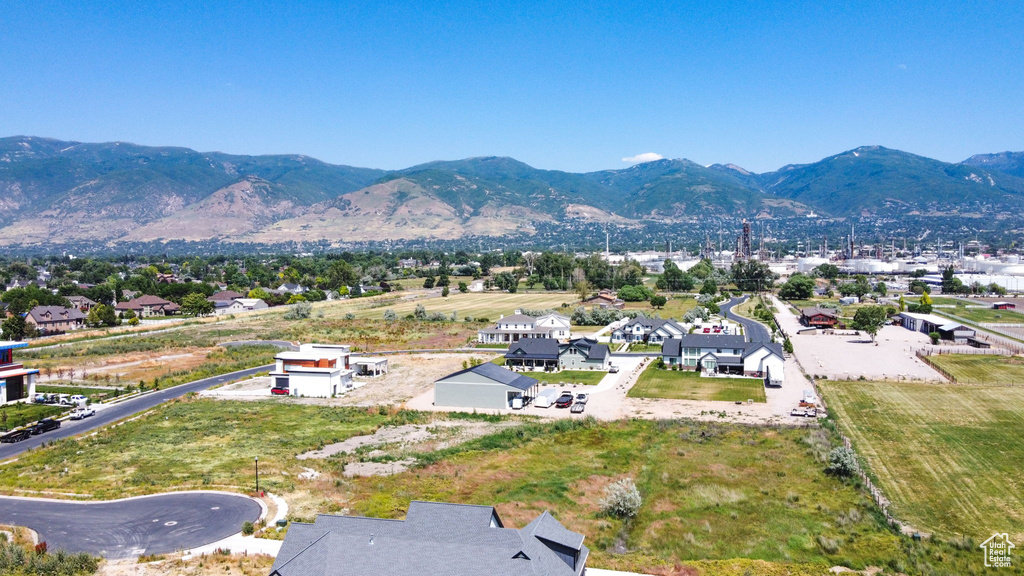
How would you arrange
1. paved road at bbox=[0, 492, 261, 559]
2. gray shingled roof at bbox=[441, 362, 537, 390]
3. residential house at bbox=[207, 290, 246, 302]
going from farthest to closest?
residential house at bbox=[207, 290, 246, 302] → gray shingled roof at bbox=[441, 362, 537, 390] → paved road at bbox=[0, 492, 261, 559]

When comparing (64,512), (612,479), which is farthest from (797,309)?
(64,512)

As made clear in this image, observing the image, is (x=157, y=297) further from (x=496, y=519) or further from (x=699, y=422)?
(x=496, y=519)

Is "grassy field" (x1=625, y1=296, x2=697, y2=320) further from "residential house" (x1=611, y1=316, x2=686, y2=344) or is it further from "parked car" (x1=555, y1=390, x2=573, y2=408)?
"parked car" (x1=555, y1=390, x2=573, y2=408)

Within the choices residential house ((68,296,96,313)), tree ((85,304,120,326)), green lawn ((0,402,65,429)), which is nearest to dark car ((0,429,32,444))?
green lawn ((0,402,65,429))

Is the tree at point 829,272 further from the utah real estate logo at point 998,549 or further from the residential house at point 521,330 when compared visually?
the utah real estate logo at point 998,549

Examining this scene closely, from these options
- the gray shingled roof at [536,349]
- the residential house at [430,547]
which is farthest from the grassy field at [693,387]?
the residential house at [430,547]
